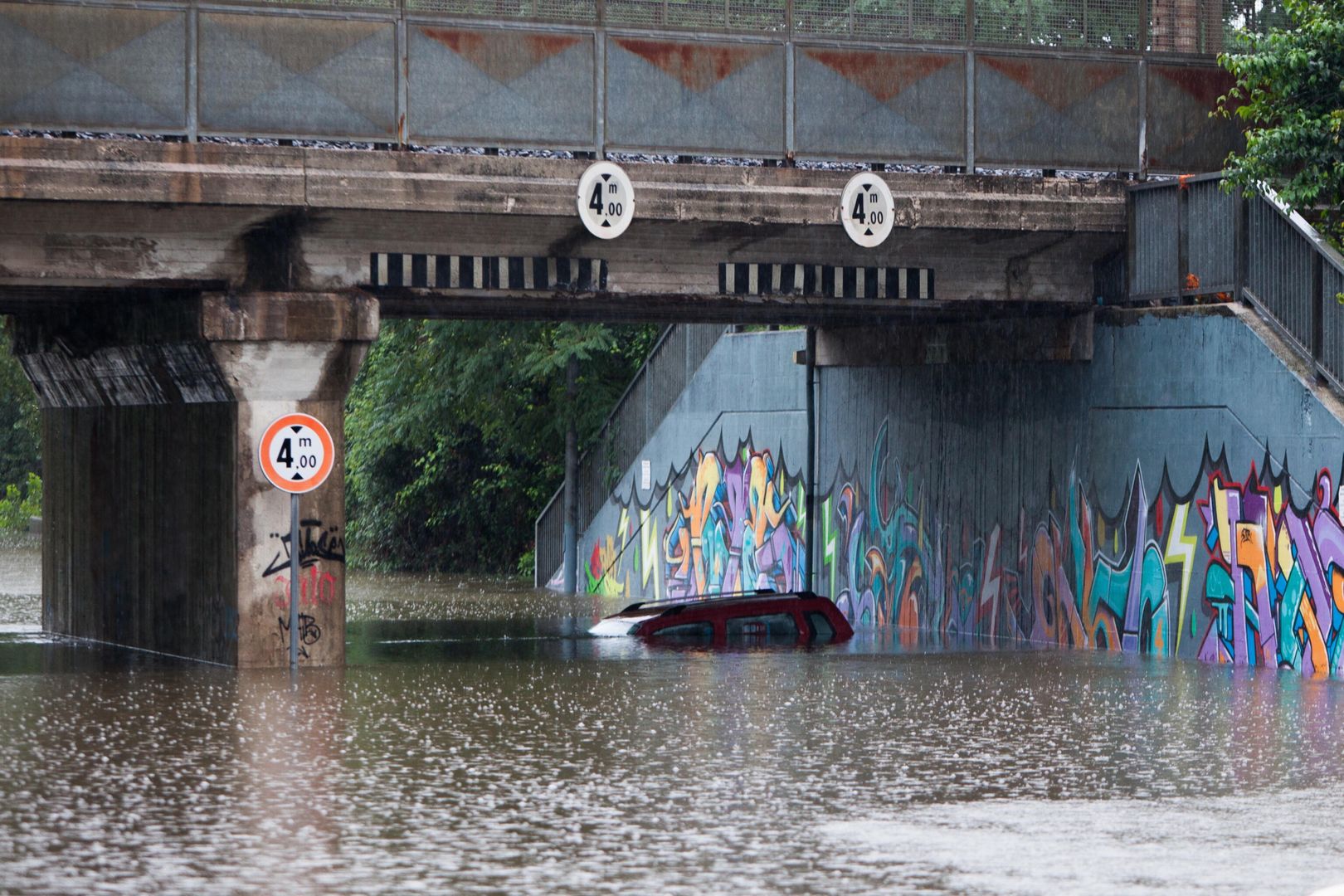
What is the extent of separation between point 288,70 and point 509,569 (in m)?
23.1

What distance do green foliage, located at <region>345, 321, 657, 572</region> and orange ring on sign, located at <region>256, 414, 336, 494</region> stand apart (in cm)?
1617

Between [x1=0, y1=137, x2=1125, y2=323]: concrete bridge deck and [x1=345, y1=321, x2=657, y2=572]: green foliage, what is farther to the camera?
[x1=345, y1=321, x2=657, y2=572]: green foliage

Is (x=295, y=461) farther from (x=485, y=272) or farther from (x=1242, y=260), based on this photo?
(x=1242, y=260)

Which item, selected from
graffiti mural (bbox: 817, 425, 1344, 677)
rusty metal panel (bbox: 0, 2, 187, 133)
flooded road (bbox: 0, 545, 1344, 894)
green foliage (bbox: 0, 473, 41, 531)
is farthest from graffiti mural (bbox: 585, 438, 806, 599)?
green foliage (bbox: 0, 473, 41, 531)

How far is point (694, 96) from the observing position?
19.7 meters

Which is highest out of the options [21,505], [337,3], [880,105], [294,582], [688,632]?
[337,3]

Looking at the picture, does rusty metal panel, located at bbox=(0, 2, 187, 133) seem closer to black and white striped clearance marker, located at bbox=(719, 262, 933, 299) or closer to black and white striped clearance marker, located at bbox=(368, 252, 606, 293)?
black and white striped clearance marker, located at bbox=(368, 252, 606, 293)

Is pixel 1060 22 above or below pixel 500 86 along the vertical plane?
above

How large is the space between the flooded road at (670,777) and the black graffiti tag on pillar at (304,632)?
0.58 meters

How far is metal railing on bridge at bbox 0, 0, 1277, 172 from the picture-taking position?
59.5 ft

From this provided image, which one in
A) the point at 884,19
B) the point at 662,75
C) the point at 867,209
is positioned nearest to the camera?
the point at 662,75

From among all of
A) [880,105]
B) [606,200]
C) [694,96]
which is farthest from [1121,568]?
[606,200]

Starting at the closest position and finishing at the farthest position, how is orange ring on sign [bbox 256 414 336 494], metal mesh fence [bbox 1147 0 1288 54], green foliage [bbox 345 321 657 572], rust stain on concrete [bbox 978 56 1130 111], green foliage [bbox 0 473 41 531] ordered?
orange ring on sign [bbox 256 414 336 494] < rust stain on concrete [bbox 978 56 1130 111] < metal mesh fence [bbox 1147 0 1288 54] < green foliage [bbox 345 321 657 572] < green foliage [bbox 0 473 41 531]

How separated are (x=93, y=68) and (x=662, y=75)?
16.5ft
